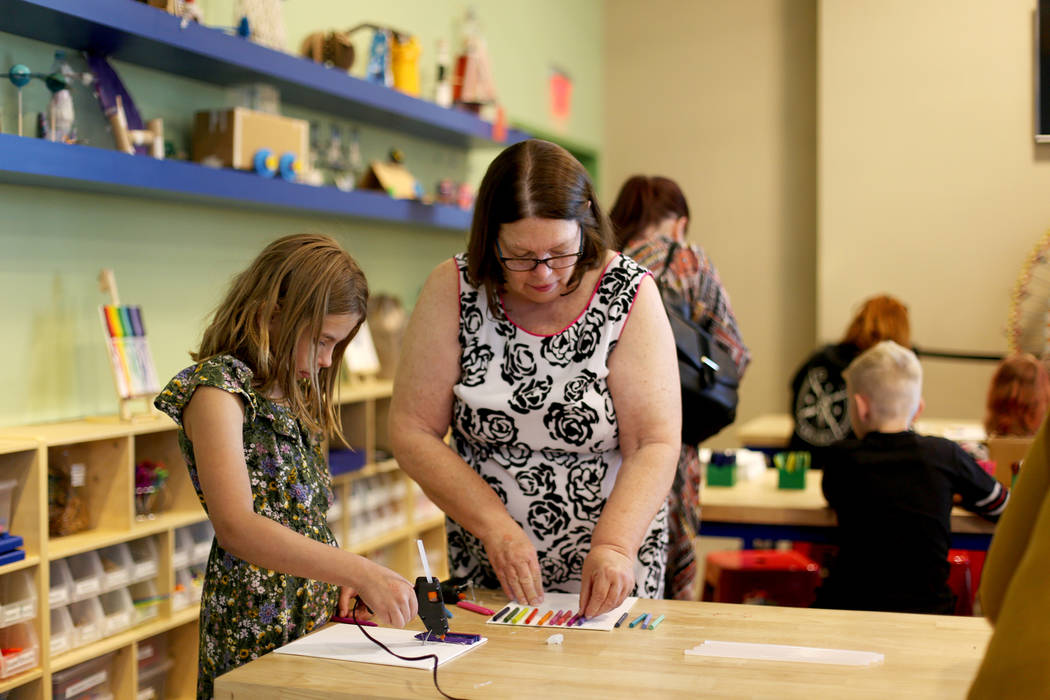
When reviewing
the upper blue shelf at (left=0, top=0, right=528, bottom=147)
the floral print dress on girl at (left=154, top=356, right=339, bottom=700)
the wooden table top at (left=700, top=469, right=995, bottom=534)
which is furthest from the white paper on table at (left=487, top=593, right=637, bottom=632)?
the upper blue shelf at (left=0, top=0, right=528, bottom=147)

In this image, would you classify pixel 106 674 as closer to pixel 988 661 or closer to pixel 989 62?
pixel 988 661

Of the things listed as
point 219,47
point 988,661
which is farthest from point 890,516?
point 219,47

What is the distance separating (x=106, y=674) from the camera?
258 centimetres

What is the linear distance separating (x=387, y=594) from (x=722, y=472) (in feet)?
5.73

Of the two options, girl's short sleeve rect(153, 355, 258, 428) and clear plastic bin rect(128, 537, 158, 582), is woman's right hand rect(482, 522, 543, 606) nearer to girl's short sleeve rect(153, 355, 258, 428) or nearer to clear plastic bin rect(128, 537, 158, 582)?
girl's short sleeve rect(153, 355, 258, 428)

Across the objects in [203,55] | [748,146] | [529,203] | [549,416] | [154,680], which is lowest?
[154,680]

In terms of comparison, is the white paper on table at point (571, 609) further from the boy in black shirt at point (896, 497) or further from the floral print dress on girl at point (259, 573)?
the boy in black shirt at point (896, 497)

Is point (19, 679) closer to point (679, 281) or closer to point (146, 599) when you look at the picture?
point (146, 599)

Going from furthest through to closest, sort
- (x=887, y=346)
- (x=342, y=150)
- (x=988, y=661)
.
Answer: (x=342, y=150) < (x=887, y=346) < (x=988, y=661)

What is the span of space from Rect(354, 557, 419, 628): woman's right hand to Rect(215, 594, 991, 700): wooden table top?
2.8 inches

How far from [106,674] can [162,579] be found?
0.86 feet

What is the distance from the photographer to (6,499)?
230 cm

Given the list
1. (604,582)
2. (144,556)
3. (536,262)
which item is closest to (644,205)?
(536,262)

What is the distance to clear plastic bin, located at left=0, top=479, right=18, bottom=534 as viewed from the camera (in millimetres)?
2289
